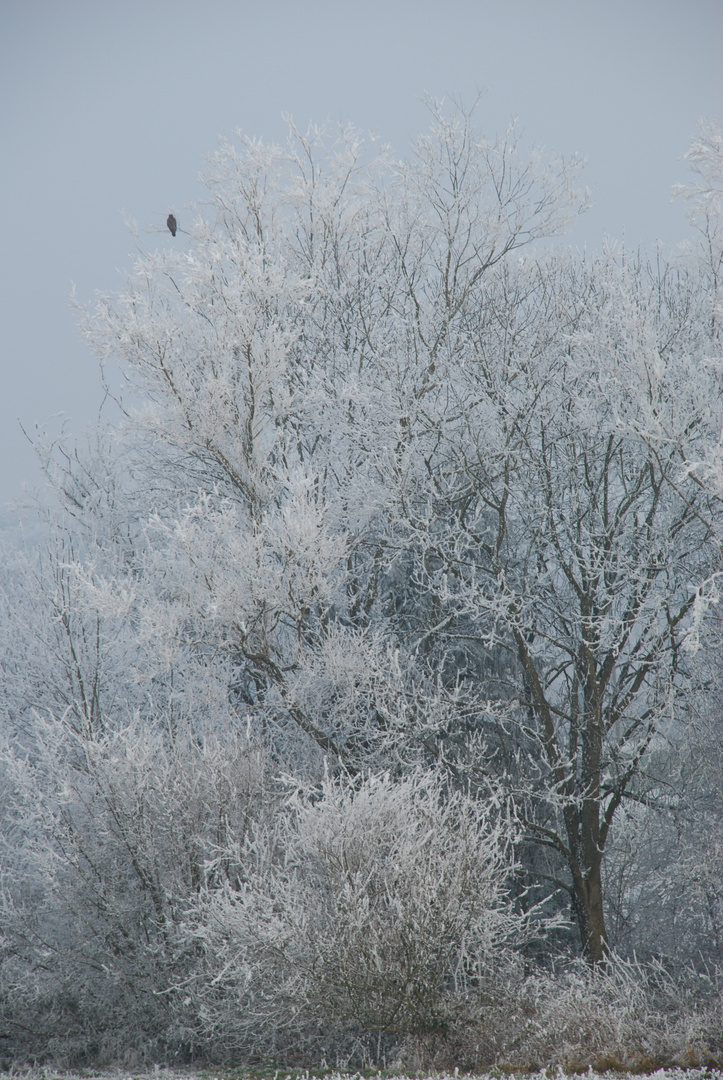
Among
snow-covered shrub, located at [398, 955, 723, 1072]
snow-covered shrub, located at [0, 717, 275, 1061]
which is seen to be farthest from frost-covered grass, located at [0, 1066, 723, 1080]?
snow-covered shrub, located at [0, 717, 275, 1061]

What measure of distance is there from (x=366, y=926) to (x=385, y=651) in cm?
366

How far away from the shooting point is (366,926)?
203 inches

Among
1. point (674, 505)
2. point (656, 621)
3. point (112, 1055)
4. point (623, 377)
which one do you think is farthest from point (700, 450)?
point (112, 1055)

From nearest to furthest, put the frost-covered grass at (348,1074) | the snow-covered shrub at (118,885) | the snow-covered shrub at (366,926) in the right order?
the frost-covered grass at (348,1074), the snow-covered shrub at (366,926), the snow-covered shrub at (118,885)

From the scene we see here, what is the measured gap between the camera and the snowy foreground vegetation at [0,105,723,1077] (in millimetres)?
5305

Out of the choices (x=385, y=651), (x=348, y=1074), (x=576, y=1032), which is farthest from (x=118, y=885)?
(x=576, y=1032)

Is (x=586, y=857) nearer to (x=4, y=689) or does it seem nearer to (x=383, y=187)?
(x=4, y=689)

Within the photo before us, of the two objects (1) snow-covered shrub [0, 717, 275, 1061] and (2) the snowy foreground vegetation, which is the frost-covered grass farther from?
(1) snow-covered shrub [0, 717, 275, 1061]

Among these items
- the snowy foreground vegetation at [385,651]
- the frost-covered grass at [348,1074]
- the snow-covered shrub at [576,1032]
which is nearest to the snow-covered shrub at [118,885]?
the snowy foreground vegetation at [385,651]

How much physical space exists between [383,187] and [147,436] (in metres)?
5.05

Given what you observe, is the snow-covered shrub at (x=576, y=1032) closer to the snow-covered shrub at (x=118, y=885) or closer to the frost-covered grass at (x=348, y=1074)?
the frost-covered grass at (x=348, y=1074)

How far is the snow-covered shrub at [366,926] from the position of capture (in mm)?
5082

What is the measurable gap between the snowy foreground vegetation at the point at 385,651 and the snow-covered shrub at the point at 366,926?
0.03m

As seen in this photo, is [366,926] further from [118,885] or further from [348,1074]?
[118,885]
